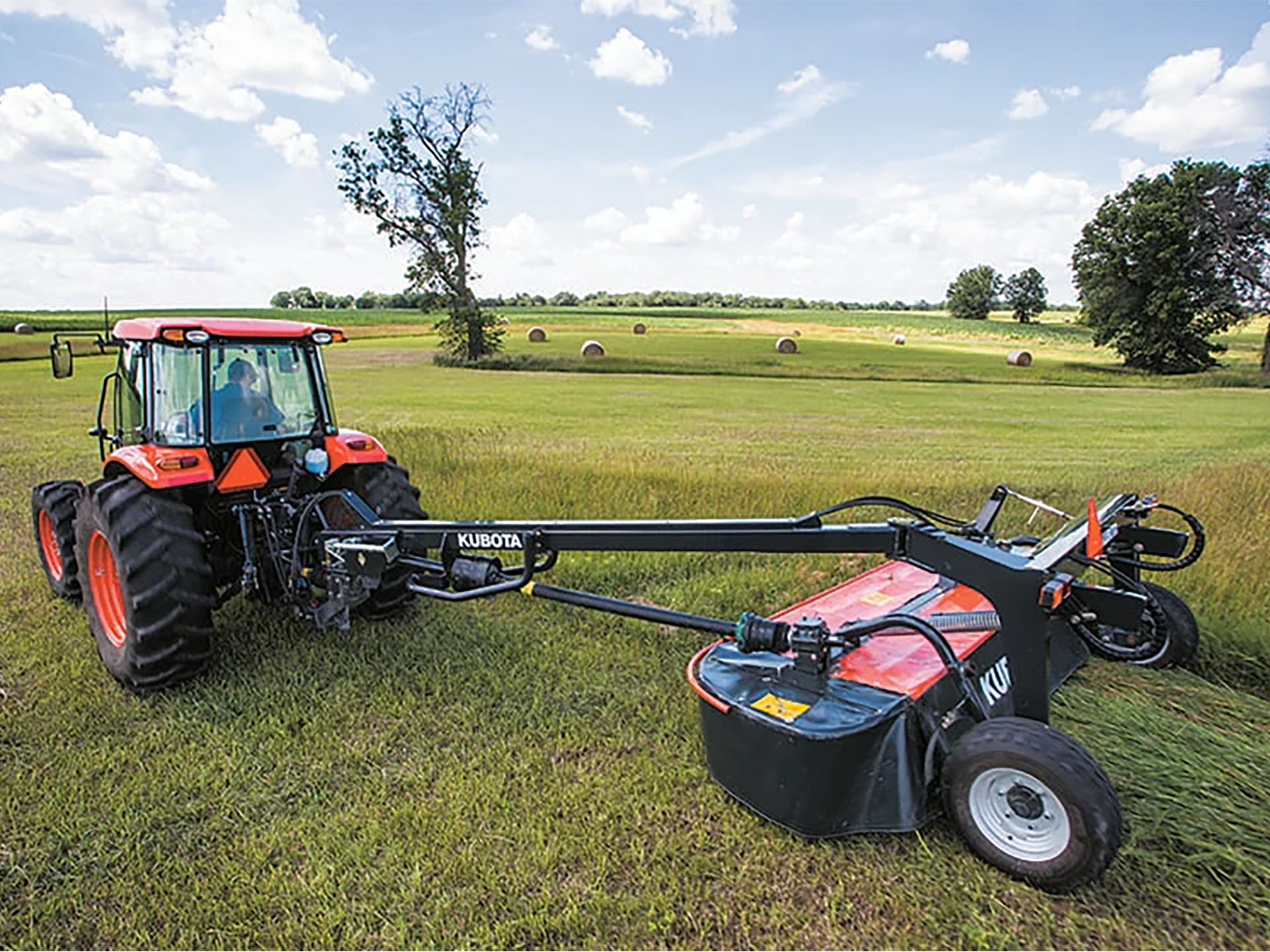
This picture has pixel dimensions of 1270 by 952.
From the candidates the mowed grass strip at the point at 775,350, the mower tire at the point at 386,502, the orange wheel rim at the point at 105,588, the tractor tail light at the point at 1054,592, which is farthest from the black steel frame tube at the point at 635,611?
the mowed grass strip at the point at 775,350

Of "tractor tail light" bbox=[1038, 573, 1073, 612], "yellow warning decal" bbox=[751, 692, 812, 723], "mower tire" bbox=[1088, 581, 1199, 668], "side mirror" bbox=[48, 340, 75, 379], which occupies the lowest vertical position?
"mower tire" bbox=[1088, 581, 1199, 668]

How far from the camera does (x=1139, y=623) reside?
3.12 meters

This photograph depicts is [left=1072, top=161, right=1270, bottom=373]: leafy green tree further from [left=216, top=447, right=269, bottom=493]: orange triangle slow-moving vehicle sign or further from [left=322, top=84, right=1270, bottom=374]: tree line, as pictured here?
[left=216, top=447, right=269, bottom=493]: orange triangle slow-moving vehicle sign

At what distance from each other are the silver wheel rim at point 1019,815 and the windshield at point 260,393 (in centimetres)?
436

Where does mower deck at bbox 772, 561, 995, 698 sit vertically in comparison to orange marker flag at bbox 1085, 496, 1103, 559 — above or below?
below

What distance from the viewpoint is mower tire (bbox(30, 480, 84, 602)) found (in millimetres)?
5664

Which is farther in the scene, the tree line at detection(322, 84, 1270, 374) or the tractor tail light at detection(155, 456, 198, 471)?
the tree line at detection(322, 84, 1270, 374)

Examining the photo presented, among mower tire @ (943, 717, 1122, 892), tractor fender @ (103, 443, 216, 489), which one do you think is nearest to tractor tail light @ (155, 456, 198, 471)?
tractor fender @ (103, 443, 216, 489)

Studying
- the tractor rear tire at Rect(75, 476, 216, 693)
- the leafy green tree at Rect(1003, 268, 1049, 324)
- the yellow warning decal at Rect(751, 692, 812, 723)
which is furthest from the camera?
the leafy green tree at Rect(1003, 268, 1049, 324)

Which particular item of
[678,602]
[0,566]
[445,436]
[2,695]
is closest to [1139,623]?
[678,602]

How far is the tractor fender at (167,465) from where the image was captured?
14.4 ft

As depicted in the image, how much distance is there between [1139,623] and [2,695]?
18.2ft

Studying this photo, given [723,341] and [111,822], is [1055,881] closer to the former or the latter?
[111,822]

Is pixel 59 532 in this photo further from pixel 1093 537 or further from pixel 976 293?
pixel 976 293
